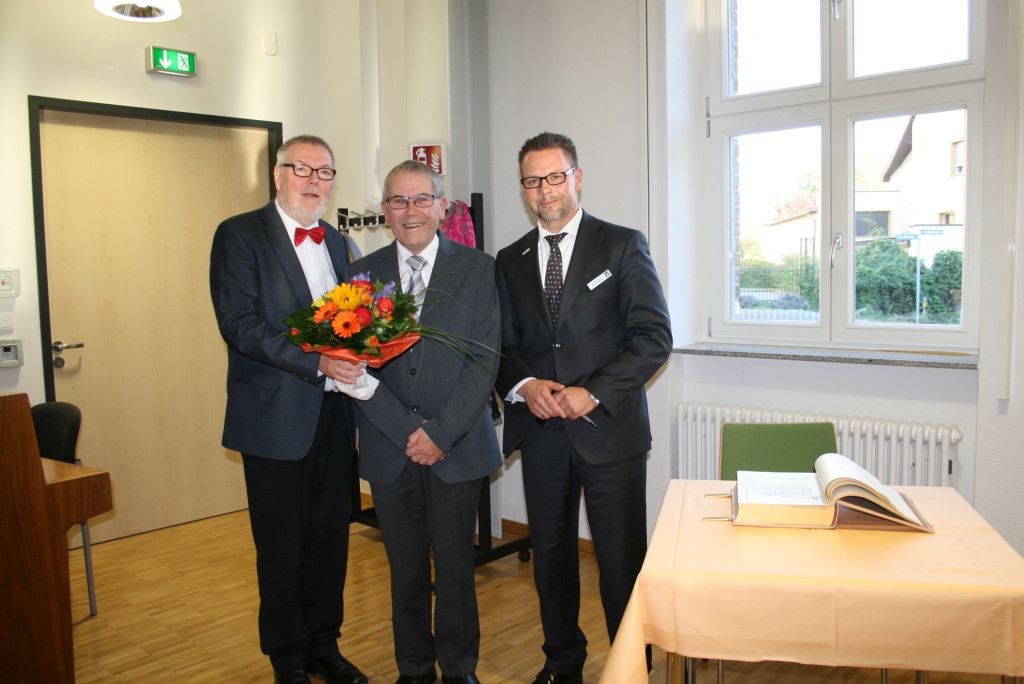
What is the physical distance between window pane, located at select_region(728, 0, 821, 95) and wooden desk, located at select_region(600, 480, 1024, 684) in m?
2.58

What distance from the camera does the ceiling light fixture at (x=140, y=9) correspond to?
12.3 feet

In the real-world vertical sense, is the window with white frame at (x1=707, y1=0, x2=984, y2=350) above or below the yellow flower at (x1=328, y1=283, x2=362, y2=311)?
above

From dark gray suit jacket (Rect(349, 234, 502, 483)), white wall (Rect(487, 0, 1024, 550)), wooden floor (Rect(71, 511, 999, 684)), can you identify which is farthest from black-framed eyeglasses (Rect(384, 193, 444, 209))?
wooden floor (Rect(71, 511, 999, 684))

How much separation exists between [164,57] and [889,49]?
147 inches

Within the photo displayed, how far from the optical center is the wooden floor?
2.90 metres

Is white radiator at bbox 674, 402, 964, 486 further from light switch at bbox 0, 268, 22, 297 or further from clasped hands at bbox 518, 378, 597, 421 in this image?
light switch at bbox 0, 268, 22, 297

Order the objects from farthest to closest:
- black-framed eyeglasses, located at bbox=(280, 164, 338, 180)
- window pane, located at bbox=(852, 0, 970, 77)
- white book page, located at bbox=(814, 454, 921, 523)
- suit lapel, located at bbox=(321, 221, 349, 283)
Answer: window pane, located at bbox=(852, 0, 970, 77), suit lapel, located at bbox=(321, 221, 349, 283), black-framed eyeglasses, located at bbox=(280, 164, 338, 180), white book page, located at bbox=(814, 454, 921, 523)

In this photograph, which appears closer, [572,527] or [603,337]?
[603,337]

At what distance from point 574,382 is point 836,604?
1160 mm

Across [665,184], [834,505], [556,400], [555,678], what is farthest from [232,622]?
[665,184]

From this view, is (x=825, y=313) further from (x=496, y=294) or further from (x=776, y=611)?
(x=776, y=611)

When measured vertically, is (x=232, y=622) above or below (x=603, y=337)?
below

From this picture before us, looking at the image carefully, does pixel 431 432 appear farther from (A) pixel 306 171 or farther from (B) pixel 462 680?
(A) pixel 306 171

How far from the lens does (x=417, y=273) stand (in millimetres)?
2645
